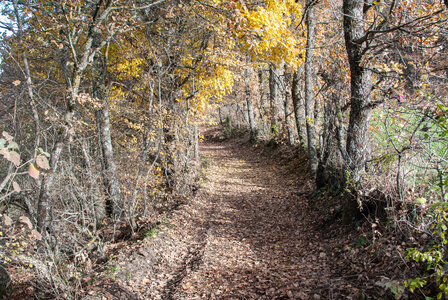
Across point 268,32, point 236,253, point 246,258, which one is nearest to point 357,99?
point 268,32

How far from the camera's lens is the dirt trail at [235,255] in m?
4.66

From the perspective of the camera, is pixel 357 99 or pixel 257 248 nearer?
pixel 357 99

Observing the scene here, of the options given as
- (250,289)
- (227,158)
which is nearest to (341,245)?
(250,289)

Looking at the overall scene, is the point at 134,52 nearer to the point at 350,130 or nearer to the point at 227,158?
the point at 350,130

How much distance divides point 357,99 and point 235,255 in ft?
13.5

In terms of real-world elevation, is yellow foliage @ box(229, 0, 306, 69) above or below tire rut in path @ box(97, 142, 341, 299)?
above

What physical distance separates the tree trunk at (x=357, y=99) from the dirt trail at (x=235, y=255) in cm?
164

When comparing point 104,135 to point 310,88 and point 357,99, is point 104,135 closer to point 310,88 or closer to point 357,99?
point 357,99

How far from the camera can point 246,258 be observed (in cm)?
580

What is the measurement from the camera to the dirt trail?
4.66 m

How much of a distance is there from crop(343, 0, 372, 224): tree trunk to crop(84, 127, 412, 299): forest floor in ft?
4.10

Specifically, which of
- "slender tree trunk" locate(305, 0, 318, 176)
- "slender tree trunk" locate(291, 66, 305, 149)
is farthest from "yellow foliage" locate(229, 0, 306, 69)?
"slender tree trunk" locate(291, 66, 305, 149)

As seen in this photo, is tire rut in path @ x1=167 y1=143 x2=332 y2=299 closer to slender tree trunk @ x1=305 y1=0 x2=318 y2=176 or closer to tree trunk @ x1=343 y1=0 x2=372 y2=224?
slender tree trunk @ x1=305 y1=0 x2=318 y2=176

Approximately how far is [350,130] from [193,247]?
4394mm
